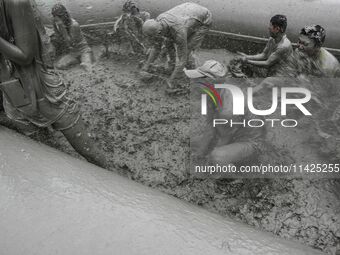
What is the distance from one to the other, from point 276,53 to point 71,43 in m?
2.25

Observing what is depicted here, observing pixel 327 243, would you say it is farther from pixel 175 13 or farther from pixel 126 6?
pixel 126 6

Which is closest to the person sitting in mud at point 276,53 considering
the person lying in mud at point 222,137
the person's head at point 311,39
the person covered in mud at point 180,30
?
the person's head at point 311,39

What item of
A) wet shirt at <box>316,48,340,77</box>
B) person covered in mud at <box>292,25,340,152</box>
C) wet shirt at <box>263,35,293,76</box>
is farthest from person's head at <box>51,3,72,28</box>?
wet shirt at <box>316,48,340,77</box>

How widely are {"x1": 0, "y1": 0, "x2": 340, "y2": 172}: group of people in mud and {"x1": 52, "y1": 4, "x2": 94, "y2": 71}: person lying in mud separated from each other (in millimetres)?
11

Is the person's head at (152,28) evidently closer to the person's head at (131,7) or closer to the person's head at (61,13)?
the person's head at (131,7)

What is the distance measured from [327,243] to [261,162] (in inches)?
32.0

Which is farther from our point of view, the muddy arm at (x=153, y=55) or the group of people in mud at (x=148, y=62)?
the muddy arm at (x=153, y=55)

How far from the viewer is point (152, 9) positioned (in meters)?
4.69

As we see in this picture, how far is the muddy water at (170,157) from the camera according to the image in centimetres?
301

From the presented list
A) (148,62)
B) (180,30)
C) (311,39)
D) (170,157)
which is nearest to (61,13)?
(148,62)

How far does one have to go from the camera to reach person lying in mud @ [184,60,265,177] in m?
3.25

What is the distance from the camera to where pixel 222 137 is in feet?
11.1

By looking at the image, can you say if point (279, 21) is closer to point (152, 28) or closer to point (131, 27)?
point (152, 28)

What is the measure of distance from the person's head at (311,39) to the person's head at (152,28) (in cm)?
139
